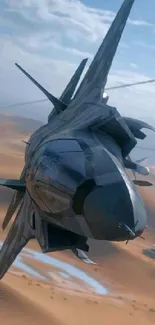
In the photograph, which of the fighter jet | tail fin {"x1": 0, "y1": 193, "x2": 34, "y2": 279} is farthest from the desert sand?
the fighter jet

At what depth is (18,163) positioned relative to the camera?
340ft

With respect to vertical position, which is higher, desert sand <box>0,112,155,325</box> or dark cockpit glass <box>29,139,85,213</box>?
dark cockpit glass <box>29,139,85,213</box>

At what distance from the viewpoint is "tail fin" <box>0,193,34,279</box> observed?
42.8ft

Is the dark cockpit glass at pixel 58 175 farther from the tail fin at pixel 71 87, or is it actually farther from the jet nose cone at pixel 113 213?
the tail fin at pixel 71 87

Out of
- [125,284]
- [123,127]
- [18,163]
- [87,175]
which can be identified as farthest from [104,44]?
[18,163]

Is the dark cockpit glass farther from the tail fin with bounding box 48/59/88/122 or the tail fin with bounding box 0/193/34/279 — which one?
the tail fin with bounding box 48/59/88/122

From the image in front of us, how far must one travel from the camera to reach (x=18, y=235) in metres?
→ 14.1

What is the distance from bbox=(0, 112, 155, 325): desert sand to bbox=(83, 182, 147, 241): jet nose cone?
21.3m

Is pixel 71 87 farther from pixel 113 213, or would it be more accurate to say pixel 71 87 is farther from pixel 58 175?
pixel 113 213

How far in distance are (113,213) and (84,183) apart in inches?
38.4

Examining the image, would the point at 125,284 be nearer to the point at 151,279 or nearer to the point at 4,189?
the point at 151,279

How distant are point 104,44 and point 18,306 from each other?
20.3 metres

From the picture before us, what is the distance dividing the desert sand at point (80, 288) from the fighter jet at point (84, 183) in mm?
17697

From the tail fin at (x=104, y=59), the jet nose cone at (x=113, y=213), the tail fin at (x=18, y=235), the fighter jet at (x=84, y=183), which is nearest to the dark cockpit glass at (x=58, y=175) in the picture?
the fighter jet at (x=84, y=183)
